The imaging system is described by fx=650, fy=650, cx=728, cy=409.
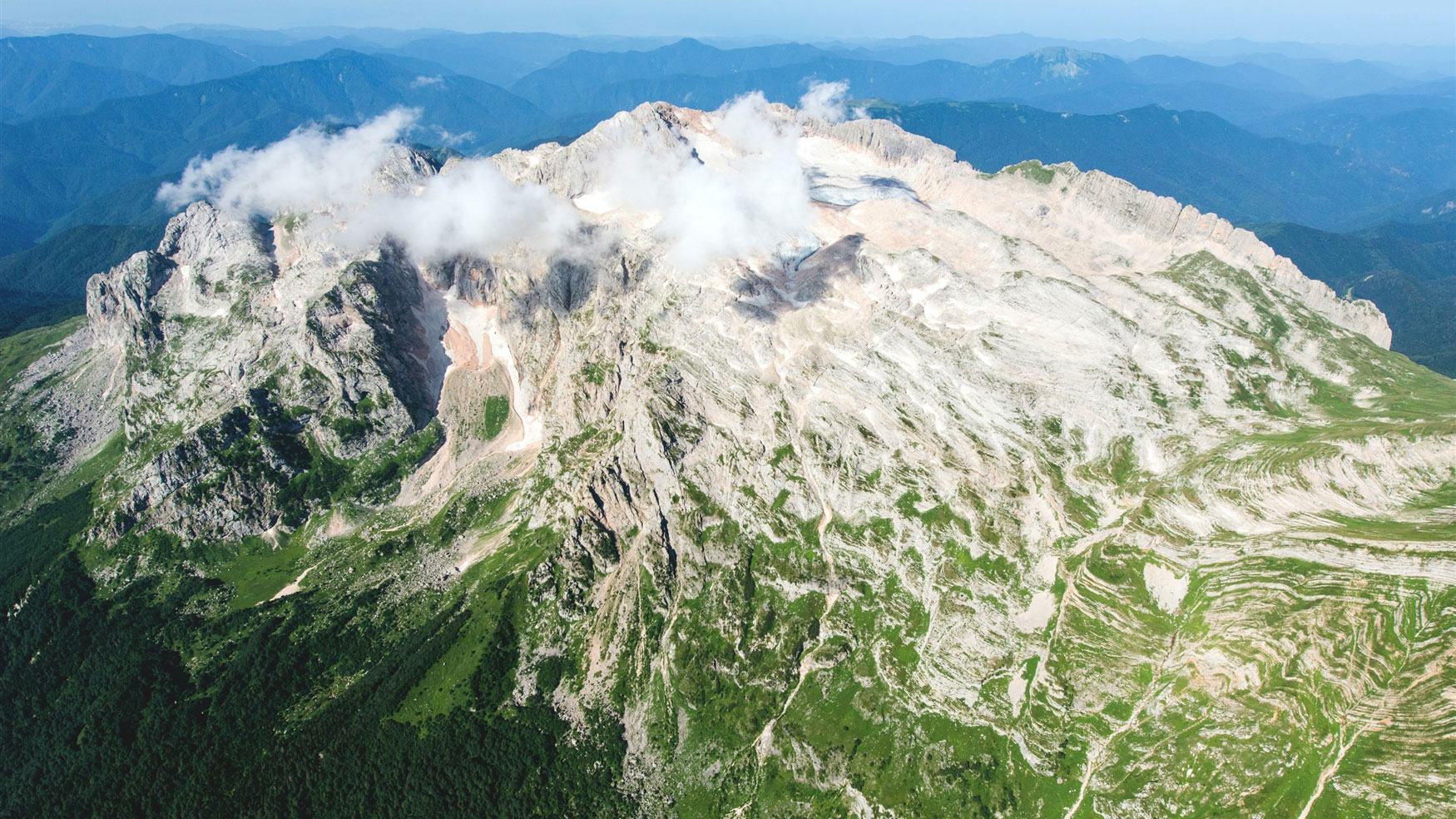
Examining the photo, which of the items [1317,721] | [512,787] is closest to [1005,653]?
[1317,721]

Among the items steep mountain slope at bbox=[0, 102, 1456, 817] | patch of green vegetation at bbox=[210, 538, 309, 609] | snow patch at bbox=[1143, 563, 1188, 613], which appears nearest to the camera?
steep mountain slope at bbox=[0, 102, 1456, 817]

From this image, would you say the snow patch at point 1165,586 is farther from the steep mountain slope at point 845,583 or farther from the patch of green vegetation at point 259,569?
the patch of green vegetation at point 259,569

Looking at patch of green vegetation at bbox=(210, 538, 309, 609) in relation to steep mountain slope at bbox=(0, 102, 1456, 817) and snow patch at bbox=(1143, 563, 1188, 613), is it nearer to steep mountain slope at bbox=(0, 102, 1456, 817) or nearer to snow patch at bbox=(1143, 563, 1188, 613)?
steep mountain slope at bbox=(0, 102, 1456, 817)

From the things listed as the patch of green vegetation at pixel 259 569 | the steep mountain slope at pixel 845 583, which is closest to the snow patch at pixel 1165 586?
the steep mountain slope at pixel 845 583

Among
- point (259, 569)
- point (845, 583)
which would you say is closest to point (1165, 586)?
point (845, 583)

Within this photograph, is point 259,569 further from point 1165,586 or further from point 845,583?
point 1165,586

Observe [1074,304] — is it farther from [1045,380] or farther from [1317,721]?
[1317,721]

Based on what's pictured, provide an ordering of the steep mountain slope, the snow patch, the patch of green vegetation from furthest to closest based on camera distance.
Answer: the patch of green vegetation, the snow patch, the steep mountain slope

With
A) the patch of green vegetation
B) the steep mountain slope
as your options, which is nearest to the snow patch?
the steep mountain slope

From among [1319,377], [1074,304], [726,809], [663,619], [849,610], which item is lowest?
[726,809]
